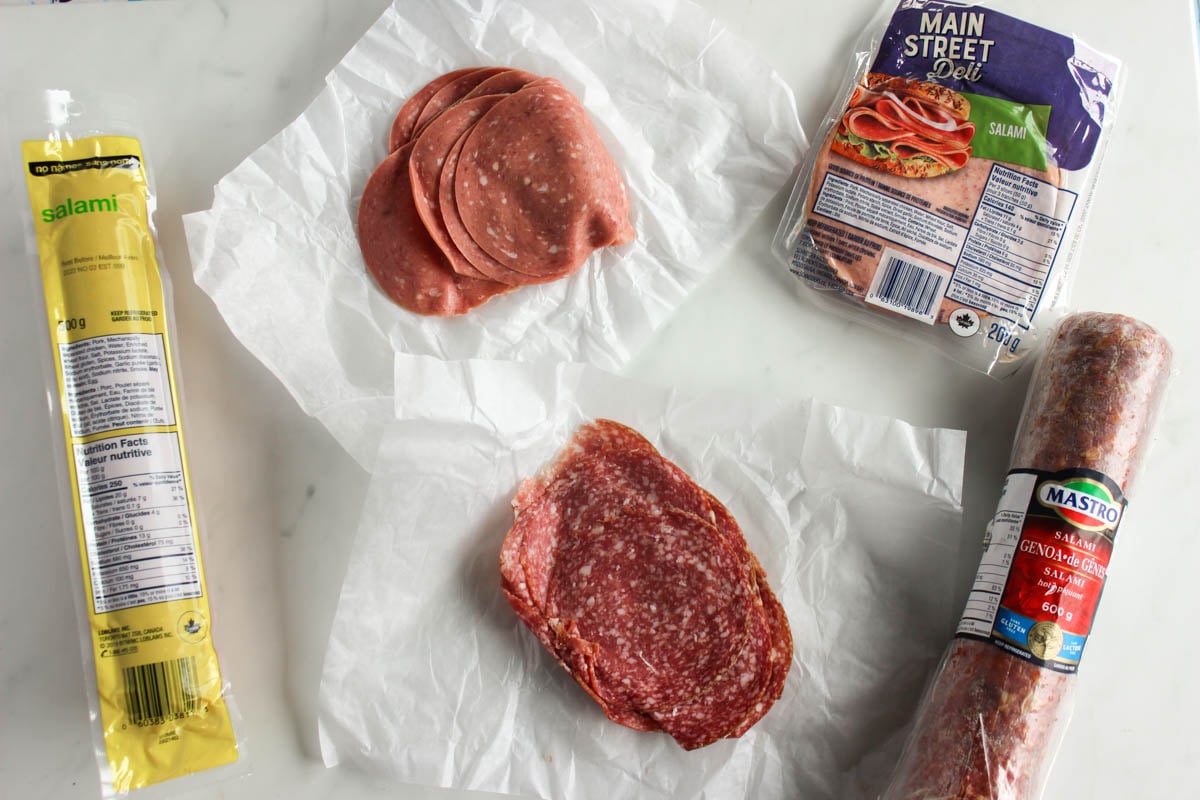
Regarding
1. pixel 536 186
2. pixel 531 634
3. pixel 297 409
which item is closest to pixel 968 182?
pixel 536 186

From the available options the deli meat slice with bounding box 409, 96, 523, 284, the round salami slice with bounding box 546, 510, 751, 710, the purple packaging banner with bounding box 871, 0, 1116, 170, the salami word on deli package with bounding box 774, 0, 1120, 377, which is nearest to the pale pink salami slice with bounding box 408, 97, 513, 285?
the deli meat slice with bounding box 409, 96, 523, 284

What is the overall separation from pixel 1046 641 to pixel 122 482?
113 centimetres

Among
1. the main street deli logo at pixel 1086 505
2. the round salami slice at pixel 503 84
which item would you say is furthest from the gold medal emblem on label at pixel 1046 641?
the round salami slice at pixel 503 84

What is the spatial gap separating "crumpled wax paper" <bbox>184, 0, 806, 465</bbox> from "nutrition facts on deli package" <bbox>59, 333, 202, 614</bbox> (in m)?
0.23

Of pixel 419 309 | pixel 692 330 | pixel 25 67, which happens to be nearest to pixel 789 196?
pixel 692 330

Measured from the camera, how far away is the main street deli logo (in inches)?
38.6

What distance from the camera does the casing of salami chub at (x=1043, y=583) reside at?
3.10ft

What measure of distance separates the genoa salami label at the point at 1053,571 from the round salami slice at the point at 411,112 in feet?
3.14

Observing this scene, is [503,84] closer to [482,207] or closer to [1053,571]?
[482,207]

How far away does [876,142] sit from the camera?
3.89 feet

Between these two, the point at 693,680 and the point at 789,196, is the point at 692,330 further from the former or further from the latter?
the point at 693,680

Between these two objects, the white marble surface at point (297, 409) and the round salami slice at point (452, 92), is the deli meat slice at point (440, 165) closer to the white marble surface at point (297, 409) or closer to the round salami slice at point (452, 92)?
the round salami slice at point (452, 92)

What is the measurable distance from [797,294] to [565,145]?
1.30 feet

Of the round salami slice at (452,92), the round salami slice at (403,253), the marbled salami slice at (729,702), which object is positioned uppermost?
the round salami slice at (452,92)
